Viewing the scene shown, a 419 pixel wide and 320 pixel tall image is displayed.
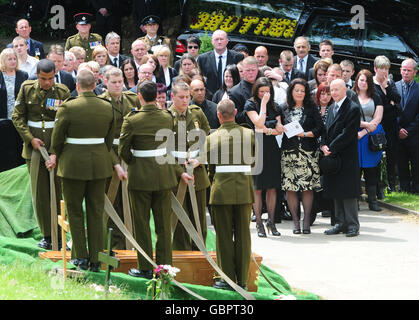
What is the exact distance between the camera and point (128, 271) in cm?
811

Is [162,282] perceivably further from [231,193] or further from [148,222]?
[231,193]

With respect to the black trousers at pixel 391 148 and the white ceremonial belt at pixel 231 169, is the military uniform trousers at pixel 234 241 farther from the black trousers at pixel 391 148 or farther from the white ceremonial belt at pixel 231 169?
the black trousers at pixel 391 148

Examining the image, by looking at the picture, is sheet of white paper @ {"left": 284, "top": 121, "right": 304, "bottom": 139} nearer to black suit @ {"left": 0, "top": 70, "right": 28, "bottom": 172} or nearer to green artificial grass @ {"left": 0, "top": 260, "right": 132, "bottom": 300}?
black suit @ {"left": 0, "top": 70, "right": 28, "bottom": 172}

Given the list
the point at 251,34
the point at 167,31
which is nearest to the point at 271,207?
the point at 251,34

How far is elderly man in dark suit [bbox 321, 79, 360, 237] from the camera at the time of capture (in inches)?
428

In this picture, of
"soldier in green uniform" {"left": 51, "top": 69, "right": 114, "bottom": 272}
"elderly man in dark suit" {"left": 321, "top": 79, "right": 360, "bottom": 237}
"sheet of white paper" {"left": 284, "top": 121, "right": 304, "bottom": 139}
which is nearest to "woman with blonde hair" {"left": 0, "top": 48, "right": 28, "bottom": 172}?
"soldier in green uniform" {"left": 51, "top": 69, "right": 114, "bottom": 272}

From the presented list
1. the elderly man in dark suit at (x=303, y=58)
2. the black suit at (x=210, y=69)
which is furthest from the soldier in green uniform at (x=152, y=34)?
the elderly man in dark suit at (x=303, y=58)

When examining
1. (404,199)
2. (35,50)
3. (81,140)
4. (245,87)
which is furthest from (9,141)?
(404,199)

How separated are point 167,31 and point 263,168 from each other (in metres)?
8.56

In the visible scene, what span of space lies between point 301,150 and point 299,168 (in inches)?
9.0

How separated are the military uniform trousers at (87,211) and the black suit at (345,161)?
12.6ft

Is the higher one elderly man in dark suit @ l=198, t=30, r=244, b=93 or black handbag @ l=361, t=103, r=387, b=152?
elderly man in dark suit @ l=198, t=30, r=244, b=93

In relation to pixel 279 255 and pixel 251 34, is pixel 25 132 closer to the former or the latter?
pixel 279 255

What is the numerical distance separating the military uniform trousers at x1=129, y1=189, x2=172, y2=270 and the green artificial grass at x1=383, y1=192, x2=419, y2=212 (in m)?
5.25
